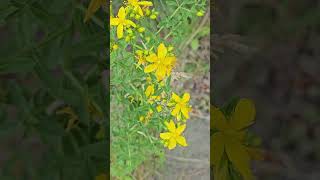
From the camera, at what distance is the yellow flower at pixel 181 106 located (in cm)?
89

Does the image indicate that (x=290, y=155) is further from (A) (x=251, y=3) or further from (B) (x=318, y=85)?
(A) (x=251, y=3)

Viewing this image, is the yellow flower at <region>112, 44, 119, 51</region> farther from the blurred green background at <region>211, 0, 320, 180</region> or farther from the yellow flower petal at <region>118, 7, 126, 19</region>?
the blurred green background at <region>211, 0, 320, 180</region>

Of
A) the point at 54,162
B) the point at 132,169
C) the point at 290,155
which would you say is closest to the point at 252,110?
the point at 290,155

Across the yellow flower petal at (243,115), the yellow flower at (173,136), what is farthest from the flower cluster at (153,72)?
the yellow flower petal at (243,115)

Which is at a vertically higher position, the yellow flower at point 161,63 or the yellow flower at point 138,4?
the yellow flower at point 138,4

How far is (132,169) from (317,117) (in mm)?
332

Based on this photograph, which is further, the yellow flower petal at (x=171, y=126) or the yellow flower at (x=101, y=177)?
the yellow flower at (x=101, y=177)

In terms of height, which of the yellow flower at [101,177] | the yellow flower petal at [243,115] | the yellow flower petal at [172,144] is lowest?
the yellow flower at [101,177]

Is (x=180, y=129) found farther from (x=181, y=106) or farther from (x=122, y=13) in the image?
(x=122, y=13)

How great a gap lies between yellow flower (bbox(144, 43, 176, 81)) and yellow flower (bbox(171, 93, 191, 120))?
4 cm

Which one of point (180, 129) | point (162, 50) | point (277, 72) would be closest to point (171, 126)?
point (180, 129)

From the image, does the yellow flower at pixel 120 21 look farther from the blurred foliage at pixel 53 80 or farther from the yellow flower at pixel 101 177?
the yellow flower at pixel 101 177

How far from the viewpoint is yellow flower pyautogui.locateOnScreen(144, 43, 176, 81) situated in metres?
0.88

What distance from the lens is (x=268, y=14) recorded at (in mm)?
997
